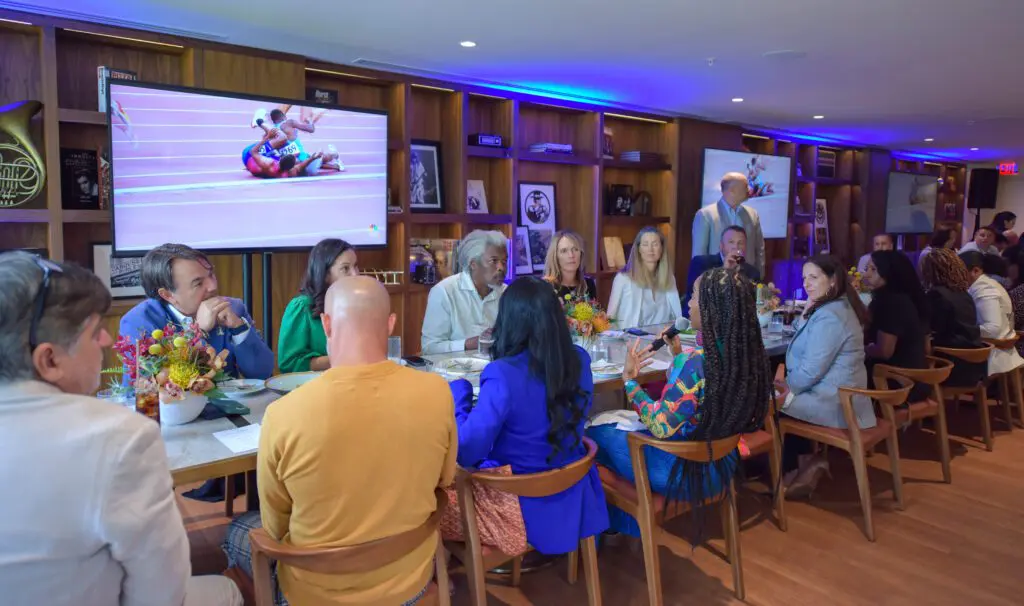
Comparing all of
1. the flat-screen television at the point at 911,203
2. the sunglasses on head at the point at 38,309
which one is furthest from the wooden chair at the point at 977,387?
the flat-screen television at the point at 911,203

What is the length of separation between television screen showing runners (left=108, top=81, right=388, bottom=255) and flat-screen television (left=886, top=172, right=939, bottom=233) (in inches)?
327

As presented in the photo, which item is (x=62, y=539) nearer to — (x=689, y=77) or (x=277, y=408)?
(x=277, y=408)

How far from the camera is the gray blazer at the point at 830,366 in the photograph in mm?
3211

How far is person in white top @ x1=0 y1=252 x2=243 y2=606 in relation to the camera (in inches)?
42.8

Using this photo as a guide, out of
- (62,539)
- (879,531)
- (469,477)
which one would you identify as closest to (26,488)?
(62,539)

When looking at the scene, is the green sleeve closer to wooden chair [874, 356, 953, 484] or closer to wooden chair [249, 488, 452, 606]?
wooden chair [249, 488, 452, 606]

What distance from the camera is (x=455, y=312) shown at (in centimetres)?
360

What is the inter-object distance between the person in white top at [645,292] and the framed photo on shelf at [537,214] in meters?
1.91

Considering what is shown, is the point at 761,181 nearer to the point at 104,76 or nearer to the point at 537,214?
the point at 537,214

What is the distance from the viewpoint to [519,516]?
2.11 m

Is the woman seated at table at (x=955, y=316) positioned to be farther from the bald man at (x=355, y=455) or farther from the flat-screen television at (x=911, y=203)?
the flat-screen television at (x=911, y=203)

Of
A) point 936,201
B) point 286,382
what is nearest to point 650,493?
point 286,382

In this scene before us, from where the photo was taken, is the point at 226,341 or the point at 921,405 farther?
the point at 921,405

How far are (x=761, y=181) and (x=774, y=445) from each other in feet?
17.9
